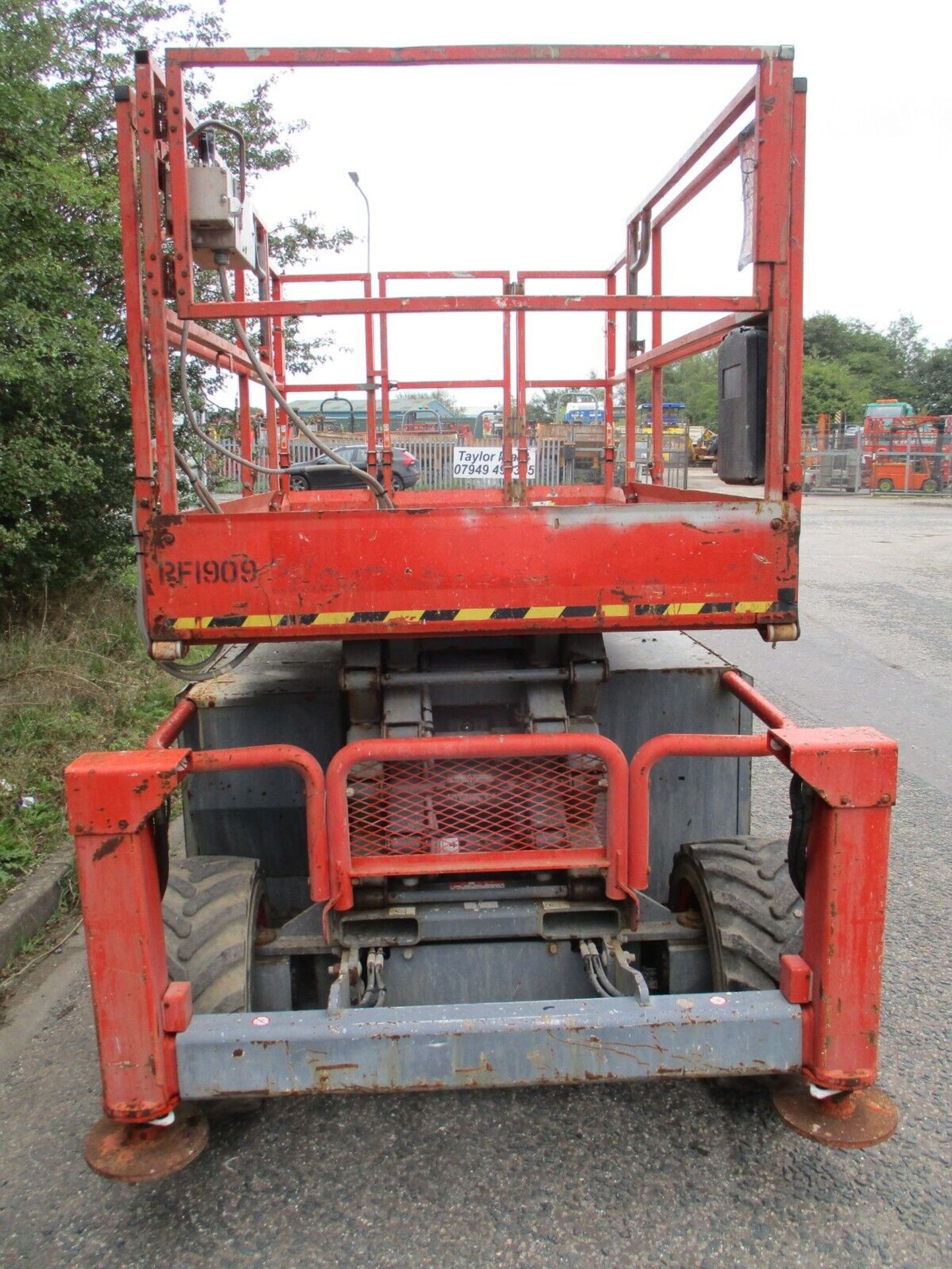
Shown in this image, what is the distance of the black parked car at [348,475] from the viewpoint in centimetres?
715

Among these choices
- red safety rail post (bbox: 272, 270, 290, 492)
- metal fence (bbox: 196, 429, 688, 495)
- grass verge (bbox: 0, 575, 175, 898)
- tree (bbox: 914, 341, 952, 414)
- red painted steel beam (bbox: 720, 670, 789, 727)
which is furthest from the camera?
tree (bbox: 914, 341, 952, 414)

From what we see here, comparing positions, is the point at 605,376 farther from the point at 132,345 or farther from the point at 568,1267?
the point at 568,1267

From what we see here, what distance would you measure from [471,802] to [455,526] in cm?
87

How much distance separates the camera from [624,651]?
3691mm

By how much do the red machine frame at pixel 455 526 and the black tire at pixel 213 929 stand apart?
0.78 m

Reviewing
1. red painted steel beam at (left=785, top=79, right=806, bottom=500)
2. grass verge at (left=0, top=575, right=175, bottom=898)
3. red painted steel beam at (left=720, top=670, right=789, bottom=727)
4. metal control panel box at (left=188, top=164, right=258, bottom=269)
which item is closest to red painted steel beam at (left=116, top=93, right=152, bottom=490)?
metal control panel box at (left=188, top=164, right=258, bottom=269)

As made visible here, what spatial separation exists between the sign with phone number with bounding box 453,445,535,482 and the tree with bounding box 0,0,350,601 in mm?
3353

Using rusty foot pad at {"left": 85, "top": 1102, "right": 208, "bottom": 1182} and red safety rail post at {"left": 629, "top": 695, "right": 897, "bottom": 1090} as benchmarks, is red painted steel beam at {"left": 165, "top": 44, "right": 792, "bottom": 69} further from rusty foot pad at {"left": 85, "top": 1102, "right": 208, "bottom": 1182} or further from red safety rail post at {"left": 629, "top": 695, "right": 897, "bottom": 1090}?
rusty foot pad at {"left": 85, "top": 1102, "right": 208, "bottom": 1182}

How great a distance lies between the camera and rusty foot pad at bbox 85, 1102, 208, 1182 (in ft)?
8.27

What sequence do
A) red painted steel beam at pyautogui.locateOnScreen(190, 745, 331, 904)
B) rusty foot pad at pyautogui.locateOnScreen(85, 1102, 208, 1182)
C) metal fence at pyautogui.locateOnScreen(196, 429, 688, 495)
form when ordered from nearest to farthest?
rusty foot pad at pyautogui.locateOnScreen(85, 1102, 208, 1182)
red painted steel beam at pyautogui.locateOnScreen(190, 745, 331, 904)
metal fence at pyautogui.locateOnScreen(196, 429, 688, 495)

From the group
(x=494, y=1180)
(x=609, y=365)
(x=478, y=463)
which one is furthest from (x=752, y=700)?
(x=478, y=463)

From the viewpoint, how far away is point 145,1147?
8.50 feet

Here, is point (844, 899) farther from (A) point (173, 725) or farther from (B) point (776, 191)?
(A) point (173, 725)

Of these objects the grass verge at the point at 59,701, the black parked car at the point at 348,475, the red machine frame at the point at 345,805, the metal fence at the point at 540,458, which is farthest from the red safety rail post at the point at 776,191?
the metal fence at the point at 540,458
